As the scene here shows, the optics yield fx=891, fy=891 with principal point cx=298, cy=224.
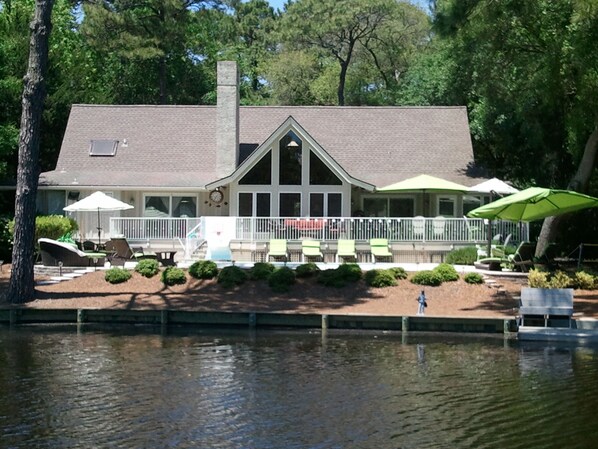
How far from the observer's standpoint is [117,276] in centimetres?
2580

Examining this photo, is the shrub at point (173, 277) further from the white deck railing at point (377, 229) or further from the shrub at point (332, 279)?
the white deck railing at point (377, 229)

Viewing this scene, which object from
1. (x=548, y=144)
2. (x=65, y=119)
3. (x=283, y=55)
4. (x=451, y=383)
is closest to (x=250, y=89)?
(x=283, y=55)

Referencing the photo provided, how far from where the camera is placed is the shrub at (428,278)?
25047 millimetres

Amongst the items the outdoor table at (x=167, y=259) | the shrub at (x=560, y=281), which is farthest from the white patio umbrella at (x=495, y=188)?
the outdoor table at (x=167, y=259)

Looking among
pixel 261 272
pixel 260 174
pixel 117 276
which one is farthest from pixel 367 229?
pixel 117 276

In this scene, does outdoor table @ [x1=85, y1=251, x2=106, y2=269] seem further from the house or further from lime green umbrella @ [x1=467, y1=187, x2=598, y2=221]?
lime green umbrella @ [x1=467, y1=187, x2=598, y2=221]

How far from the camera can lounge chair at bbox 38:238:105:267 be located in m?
28.5

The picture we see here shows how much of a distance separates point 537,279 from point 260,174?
41.5 ft

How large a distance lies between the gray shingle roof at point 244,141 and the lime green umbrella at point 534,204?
8193 mm

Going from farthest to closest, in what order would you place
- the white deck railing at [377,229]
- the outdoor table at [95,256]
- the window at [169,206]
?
1. the window at [169,206]
2. the white deck railing at [377,229]
3. the outdoor table at [95,256]

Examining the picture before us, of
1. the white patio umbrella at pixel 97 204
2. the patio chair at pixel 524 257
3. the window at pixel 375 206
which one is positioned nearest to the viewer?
the patio chair at pixel 524 257

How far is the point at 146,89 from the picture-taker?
53.8 meters

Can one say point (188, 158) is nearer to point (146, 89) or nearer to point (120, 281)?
point (120, 281)

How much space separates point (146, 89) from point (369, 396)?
4194 cm
